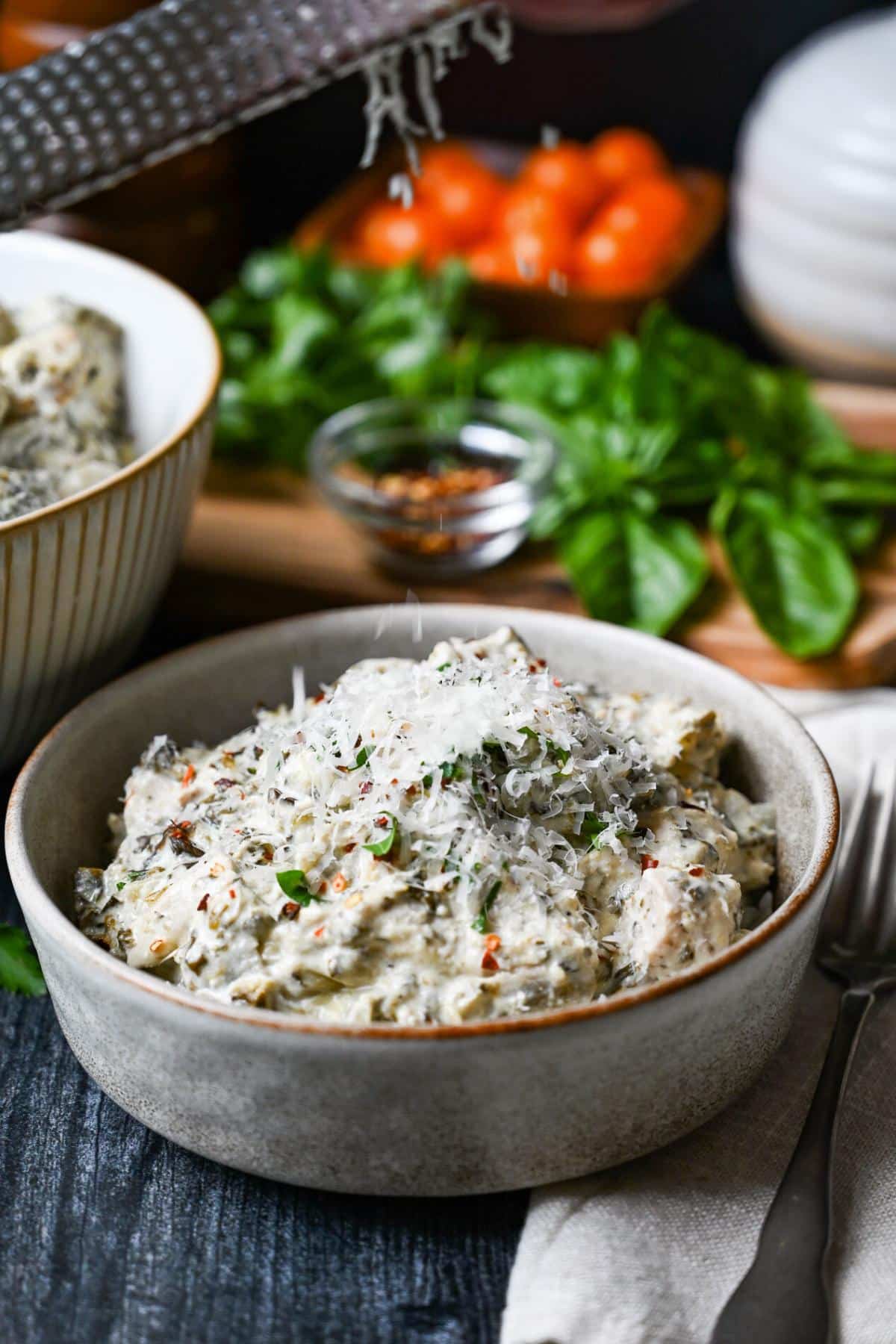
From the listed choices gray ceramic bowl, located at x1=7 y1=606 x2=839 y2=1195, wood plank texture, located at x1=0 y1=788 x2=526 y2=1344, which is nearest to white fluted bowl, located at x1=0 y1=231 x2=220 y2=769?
gray ceramic bowl, located at x1=7 y1=606 x2=839 y2=1195

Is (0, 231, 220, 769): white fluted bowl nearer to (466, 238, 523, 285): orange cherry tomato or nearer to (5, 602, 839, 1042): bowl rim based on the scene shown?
(5, 602, 839, 1042): bowl rim

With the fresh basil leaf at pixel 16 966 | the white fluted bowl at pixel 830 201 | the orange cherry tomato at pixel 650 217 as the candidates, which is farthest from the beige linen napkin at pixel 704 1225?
the orange cherry tomato at pixel 650 217

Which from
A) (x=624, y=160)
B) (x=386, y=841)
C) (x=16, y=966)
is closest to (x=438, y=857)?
(x=386, y=841)

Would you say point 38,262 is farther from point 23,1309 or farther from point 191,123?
point 23,1309

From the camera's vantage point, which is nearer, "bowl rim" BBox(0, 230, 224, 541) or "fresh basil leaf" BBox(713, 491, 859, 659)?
"bowl rim" BBox(0, 230, 224, 541)

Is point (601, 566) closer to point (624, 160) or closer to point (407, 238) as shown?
point (407, 238)
